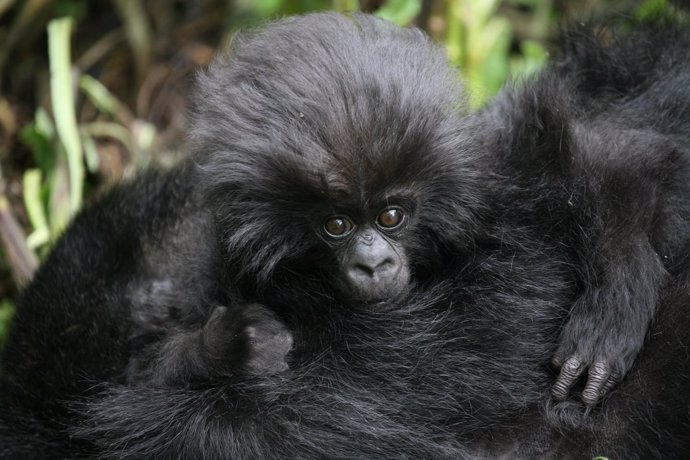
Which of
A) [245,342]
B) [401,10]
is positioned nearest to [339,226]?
[245,342]

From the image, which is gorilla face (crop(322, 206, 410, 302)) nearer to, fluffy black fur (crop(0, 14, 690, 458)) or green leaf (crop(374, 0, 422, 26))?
fluffy black fur (crop(0, 14, 690, 458))

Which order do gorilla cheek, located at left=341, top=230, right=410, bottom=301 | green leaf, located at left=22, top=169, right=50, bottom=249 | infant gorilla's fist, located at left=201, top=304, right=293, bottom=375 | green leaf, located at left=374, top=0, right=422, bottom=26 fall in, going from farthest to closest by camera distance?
green leaf, located at left=374, top=0, right=422, bottom=26, green leaf, located at left=22, top=169, right=50, bottom=249, infant gorilla's fist, located at left=201, top=304, right=293, bottom=375, gorilla cheek, located at left=341, top=230, right=410, bottom=301

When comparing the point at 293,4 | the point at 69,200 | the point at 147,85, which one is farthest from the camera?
the point at 147,85

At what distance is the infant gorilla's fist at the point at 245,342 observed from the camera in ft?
9.91

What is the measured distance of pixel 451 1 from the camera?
16.4 ft

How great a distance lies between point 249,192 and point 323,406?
0.72 metres

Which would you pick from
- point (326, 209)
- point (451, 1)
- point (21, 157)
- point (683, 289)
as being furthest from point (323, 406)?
point (21, 157)

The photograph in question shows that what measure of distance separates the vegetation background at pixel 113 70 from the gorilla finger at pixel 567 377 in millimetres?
1422

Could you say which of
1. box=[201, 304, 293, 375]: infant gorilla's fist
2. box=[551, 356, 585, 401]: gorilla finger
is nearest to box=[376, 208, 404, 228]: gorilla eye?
box=[201, 304, 293, 375]: infant gorilla's fist

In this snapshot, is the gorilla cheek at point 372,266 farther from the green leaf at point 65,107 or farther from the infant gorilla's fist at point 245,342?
the green leaf at point 65,107

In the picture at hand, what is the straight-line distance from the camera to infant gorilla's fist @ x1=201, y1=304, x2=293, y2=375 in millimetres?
3021

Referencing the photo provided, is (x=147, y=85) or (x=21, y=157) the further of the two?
(x=147, y=85)

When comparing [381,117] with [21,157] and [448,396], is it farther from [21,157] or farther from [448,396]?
[21,157]

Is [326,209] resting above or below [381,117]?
→ below
